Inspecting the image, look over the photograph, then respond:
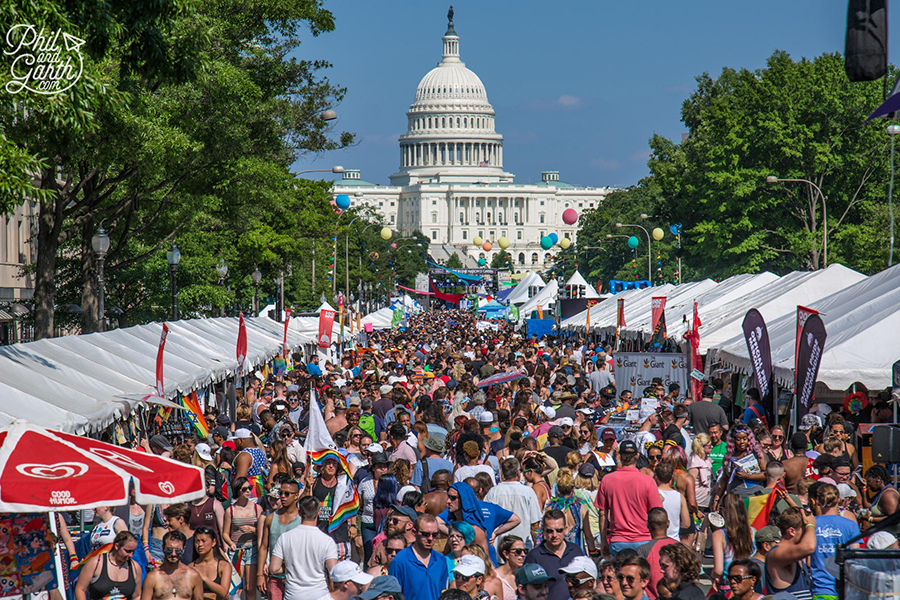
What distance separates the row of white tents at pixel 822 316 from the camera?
14.0 meters

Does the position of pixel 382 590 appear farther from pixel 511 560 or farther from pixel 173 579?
pixel 173 579

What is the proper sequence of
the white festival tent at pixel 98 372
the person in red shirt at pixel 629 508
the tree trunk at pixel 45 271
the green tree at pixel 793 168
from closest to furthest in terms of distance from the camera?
1. the person in red shirt at pixel 629 508
2. the white festival tent at pixel 98 372
3. the tree trunk at pixel 45 271
4. the green tree at pixel 793 168

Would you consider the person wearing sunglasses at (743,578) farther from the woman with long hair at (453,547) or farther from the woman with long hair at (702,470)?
the woman with long hair at (702,470)

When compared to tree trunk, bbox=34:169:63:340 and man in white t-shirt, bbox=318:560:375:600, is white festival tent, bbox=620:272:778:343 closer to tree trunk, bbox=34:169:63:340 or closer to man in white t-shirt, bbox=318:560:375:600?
tree trunk, bbox=34:169:63:340

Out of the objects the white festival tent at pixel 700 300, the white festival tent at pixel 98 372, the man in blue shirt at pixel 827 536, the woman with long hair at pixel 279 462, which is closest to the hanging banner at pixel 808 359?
the man in blue shirt at pixel 827 536

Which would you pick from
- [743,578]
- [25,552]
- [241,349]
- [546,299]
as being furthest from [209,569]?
[546,299]

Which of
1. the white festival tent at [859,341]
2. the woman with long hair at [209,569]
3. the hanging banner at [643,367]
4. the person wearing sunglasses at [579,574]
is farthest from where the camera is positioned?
the hanging banner at [643,367]

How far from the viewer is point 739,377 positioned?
61.9 feet

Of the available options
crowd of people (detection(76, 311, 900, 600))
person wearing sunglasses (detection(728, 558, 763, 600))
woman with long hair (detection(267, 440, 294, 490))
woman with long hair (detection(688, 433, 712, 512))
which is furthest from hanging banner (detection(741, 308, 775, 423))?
person wearing sunglasses (detection(728, 558, 763, 600))

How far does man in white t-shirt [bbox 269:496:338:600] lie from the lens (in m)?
7.65

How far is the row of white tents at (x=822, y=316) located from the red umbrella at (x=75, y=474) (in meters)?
9.46

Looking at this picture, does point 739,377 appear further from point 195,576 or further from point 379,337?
point 379,337

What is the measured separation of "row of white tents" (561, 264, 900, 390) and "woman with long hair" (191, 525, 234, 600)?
826 centimetres

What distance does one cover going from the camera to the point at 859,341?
46.7 feet
